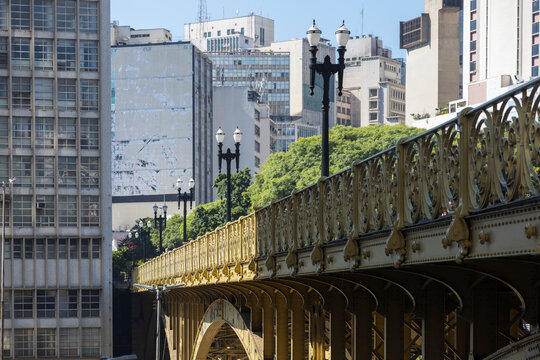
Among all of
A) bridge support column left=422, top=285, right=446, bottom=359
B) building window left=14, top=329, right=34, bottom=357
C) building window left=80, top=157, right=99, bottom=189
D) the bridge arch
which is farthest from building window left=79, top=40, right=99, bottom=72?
bridge support column left=422, top=285, right=446, bottom=359

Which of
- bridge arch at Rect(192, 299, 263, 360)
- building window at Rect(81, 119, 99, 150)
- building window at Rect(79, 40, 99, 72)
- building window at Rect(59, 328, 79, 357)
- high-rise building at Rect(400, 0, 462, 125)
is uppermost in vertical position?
Answer: high-rise building at Rect(400, 0, 462, 125)

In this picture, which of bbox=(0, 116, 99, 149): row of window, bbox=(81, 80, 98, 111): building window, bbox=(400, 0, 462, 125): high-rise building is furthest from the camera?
bbox=(400, 0, 462, 125): high-rise building

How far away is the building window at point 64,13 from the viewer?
72875mm

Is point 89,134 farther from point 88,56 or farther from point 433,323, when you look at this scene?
point 433,323

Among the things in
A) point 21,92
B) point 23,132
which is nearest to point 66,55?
point 21,92

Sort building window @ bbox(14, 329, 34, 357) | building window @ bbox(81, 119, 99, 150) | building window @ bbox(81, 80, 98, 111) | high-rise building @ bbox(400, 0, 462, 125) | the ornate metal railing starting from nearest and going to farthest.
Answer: the ornate metal railing
building window @ bbox(14, 329, 34, 357)
building window @ bbox(81, 80, 98, 111)
building window @ bbox(81, 119, 99, 150)
high-rise building @ bbox(400, 0, 462, 125)

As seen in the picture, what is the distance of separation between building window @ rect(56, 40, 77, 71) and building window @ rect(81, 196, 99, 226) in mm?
8022

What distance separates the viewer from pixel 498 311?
11.8 metres

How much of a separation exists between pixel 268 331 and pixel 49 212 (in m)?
47.0

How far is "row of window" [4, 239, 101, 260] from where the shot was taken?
72938 mm

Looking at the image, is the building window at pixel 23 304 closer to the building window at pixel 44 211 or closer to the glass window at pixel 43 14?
the building window at pixel 44 211

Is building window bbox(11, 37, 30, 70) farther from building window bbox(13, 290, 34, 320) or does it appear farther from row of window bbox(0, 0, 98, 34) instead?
building window bbox(13, 290, 34, 320)

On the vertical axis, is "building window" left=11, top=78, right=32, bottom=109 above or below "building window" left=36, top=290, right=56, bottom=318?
above

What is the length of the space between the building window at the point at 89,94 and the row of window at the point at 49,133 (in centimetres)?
85
